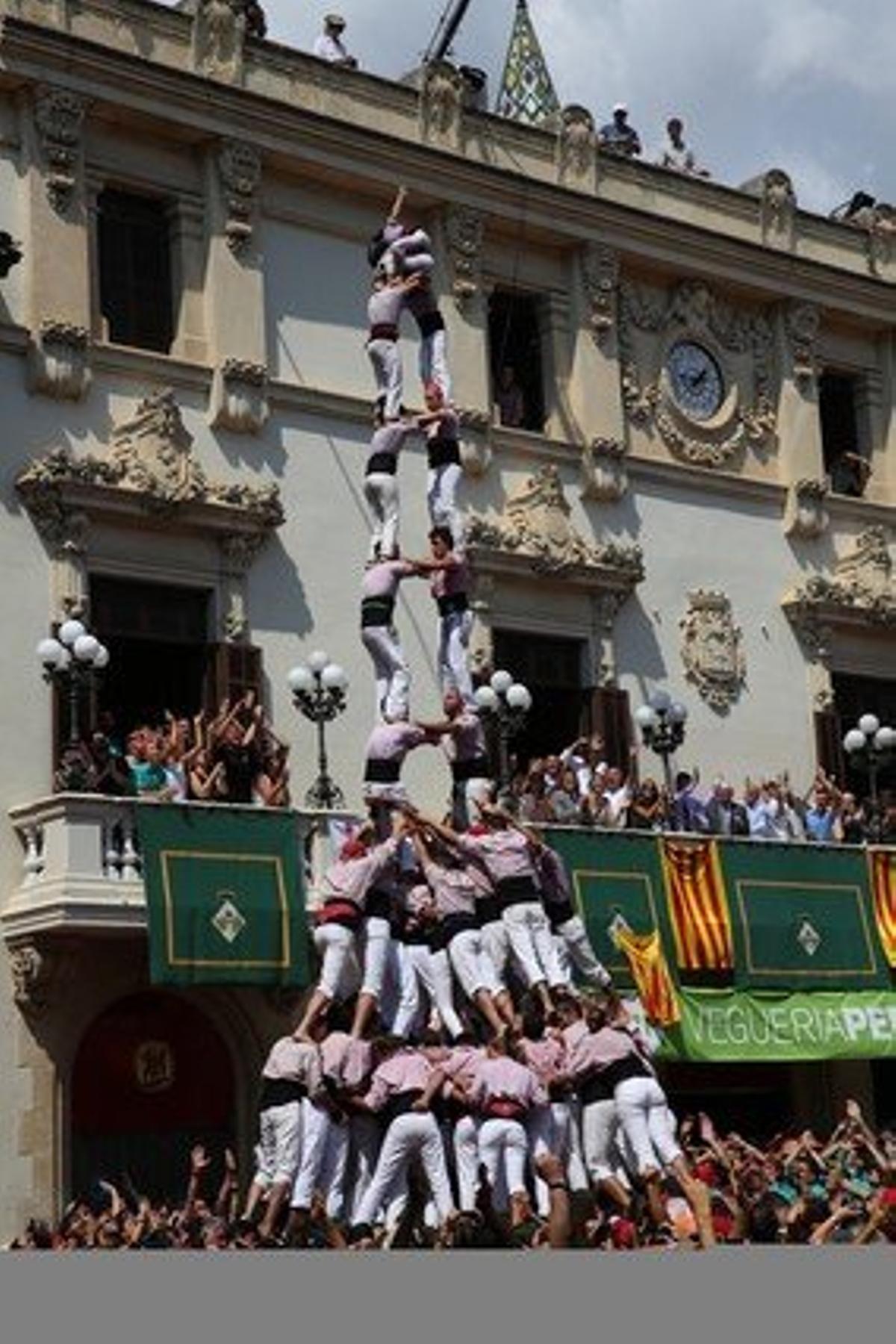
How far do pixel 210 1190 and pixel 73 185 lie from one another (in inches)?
446

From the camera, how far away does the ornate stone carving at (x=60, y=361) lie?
25.7m

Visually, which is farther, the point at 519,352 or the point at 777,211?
the point at 777,211

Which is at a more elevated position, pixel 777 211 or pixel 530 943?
pixel 777 211

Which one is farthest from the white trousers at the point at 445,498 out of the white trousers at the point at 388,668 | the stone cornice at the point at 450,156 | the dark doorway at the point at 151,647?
the stone cornice at the point at 450,156

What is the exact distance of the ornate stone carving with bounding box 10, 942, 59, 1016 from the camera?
77.4ft

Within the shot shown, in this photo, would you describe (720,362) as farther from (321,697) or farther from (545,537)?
(321,697)

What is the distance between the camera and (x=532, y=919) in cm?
1778

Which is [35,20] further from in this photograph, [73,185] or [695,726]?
[695,726]

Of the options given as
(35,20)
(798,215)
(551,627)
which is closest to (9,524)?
(35,20)

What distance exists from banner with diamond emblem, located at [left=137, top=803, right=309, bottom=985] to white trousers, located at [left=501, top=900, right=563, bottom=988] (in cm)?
647

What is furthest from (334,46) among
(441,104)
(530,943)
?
(530,943)

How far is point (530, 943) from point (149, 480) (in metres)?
10.3

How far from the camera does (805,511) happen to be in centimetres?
3350

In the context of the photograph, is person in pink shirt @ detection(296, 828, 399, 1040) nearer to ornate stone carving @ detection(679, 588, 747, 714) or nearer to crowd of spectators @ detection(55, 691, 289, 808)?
crowd of spectators @ detection(55, 691, 289, 808)
